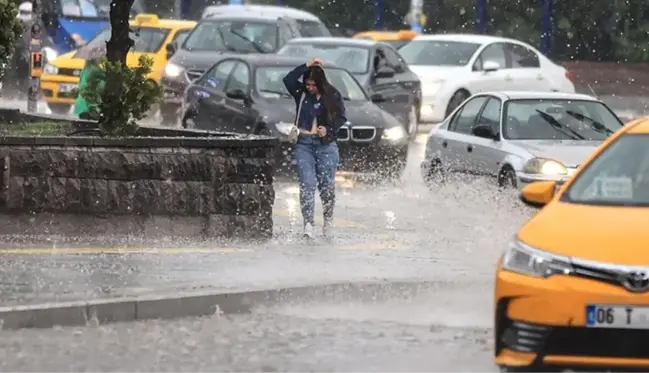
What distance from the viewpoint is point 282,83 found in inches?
907

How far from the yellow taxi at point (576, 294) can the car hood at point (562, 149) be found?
8.83 m

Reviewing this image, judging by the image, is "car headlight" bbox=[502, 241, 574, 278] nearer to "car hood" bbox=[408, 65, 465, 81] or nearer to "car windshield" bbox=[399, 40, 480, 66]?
"car hood" bbox=[408, 65, 465, 81]

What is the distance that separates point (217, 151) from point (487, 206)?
4262 millimetres

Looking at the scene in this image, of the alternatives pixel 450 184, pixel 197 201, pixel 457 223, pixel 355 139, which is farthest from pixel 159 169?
pixel 355 139

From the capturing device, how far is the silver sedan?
18062 millimetres

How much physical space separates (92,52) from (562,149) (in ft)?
49.6

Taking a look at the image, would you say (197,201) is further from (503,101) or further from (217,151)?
(503,101)

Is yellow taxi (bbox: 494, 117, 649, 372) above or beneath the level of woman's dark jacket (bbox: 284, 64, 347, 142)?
above

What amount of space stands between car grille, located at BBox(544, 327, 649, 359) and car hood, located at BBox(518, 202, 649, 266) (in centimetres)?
33

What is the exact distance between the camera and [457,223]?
18.0 meters

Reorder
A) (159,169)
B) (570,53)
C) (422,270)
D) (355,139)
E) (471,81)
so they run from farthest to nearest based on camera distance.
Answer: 1. (570,53)
2. (471,81)
3. (355,139)
4. (159,169)
5. (422,270)

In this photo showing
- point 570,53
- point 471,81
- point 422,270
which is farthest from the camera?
point 570,53

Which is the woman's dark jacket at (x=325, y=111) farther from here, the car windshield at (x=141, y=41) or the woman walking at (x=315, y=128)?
the car windshield at (x=141, y=41)

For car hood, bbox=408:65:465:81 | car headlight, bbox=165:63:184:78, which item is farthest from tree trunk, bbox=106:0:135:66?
car hood, bbox=408:65:465:81
